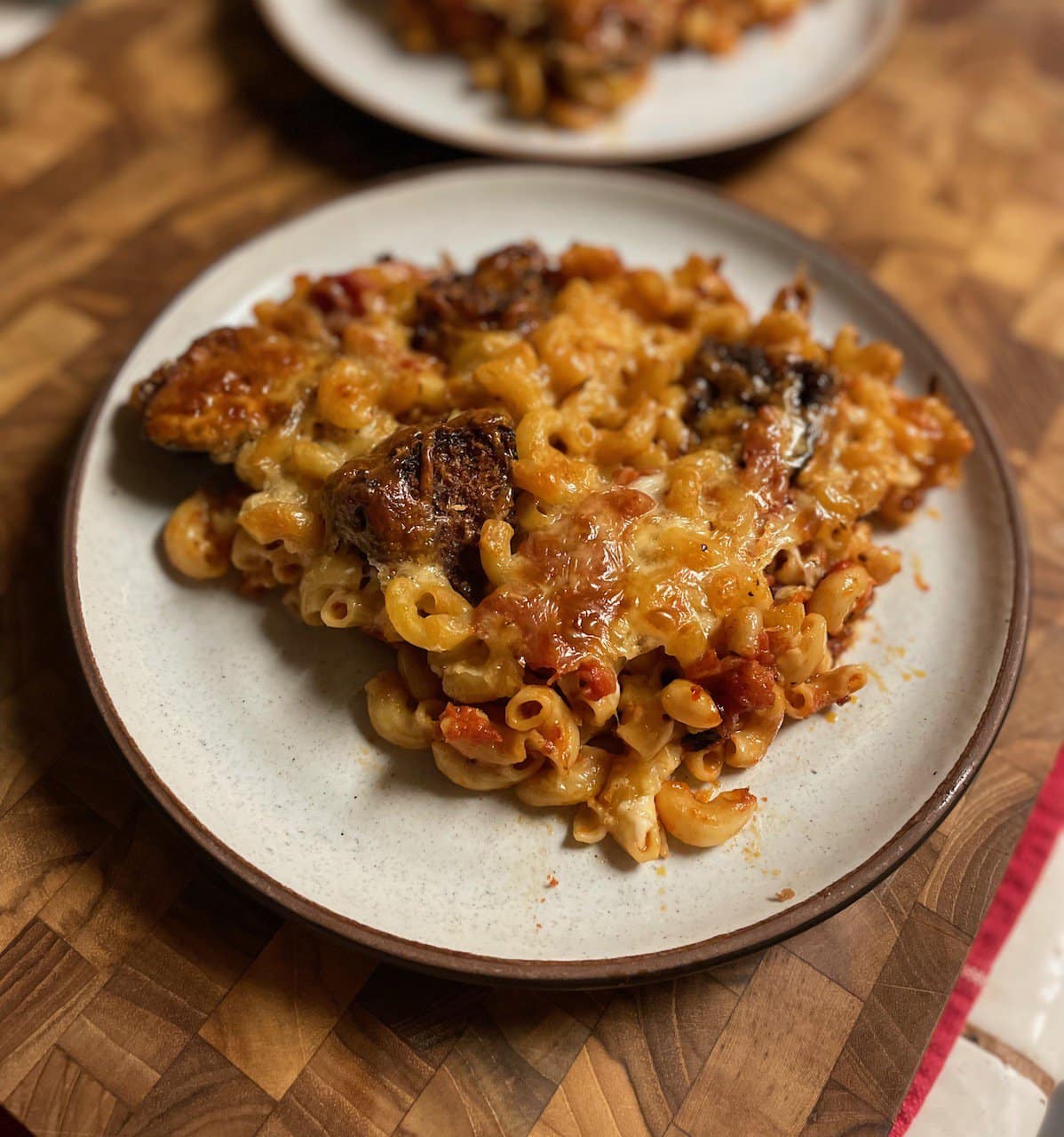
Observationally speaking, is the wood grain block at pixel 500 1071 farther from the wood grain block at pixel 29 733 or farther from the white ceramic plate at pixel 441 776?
the wood grain block at pixel 29 733

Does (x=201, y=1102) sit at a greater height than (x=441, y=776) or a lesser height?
lesser

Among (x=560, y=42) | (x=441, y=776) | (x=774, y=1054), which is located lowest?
(x=774, y=1054)

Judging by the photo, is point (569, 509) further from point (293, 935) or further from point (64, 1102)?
point (64, 1102)

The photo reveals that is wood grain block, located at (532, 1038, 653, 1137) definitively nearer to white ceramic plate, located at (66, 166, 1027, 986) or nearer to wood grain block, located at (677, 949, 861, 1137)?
wood grain block, located at (677, 949, 861, 1137)

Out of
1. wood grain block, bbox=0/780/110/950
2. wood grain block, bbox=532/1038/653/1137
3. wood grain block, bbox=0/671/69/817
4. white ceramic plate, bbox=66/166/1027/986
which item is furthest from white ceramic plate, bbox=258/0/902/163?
wood grain block, bbox=532/1038/653/1137

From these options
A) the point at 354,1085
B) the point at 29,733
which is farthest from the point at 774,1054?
the point at 29,733

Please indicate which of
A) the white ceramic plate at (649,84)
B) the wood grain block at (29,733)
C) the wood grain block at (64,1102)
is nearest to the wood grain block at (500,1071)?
the wood grain block at (64,1102)

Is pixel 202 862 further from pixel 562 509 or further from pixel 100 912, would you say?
pixel 562 509
